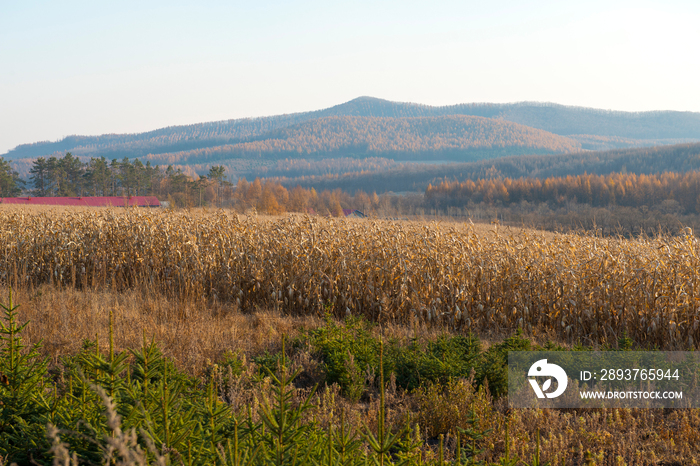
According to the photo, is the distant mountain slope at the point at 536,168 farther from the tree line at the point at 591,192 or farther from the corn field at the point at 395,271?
the corn field at the point at 395,271

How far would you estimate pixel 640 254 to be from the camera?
790 cm

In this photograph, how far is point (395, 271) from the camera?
8164 mm

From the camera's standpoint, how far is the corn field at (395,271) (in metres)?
7.12

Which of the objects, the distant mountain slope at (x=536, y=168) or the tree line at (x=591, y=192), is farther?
the distant mountain slope at (x=536, y=168)

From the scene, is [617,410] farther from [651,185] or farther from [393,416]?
[651,185]

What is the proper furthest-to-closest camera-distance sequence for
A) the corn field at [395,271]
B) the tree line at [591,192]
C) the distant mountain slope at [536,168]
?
the distant mountain slope at [536,168] < the tree line at [591,192] < the corn field at [395,271]

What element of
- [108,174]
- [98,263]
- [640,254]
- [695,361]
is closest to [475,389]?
[695,361]

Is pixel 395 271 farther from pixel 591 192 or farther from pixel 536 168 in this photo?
pixel 536 168

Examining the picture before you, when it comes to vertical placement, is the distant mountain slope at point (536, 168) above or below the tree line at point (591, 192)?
above

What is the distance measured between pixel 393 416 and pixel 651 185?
89.9 m

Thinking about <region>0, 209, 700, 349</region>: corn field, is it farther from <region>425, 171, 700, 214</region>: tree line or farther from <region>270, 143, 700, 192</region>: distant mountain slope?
<region>270, 143, 700, 192</region>: distant mountain slope

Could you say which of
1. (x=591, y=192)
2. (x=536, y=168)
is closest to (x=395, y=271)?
(x=591, y=192)

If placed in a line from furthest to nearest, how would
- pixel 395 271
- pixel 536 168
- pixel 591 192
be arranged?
pixel 536 168
pixel 591 192
pixel 395 271

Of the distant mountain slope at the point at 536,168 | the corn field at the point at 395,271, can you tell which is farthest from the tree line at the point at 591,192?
the corn field at the point at 395,271
